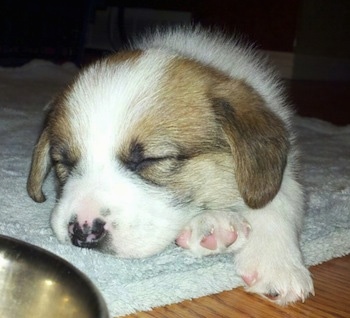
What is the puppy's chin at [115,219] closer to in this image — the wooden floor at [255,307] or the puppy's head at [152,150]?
the puppy's head at [152,150]

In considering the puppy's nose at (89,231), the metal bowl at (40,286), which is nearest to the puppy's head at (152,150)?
the puppy's nose at (89,231)

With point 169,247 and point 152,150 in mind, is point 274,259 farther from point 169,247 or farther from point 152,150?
point 152,150

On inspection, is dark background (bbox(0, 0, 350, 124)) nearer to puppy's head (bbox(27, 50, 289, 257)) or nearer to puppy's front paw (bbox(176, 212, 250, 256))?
puppy's head (bbox(27, 50, 289, 257))

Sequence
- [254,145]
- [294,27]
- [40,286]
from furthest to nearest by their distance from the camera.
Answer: [294,27]
[254,145]
[40,286]

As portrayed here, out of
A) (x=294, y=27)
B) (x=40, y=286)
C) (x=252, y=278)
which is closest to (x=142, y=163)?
(x=252, y=278)

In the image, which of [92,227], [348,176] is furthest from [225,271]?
[348,176]

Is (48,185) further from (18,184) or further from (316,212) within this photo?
(316,212)
